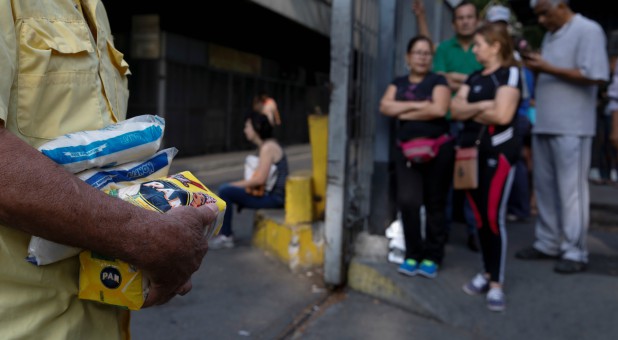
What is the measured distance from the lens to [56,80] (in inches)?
43.8

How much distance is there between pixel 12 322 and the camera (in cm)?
102

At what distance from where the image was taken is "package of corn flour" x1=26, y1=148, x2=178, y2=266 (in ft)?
3.43

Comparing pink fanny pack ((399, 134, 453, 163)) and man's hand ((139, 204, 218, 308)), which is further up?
pink fanny pack ((399, 134, 453, 163))

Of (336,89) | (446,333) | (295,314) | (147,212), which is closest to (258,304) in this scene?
(295,314)

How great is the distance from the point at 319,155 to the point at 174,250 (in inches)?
145

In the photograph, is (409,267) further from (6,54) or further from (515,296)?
(6,54)

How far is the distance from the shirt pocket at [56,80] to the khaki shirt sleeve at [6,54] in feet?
0.11

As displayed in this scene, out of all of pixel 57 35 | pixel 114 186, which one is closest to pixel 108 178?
pixel 114 186

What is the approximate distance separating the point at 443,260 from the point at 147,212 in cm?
358

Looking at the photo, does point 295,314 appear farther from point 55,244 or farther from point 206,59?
point 206,59

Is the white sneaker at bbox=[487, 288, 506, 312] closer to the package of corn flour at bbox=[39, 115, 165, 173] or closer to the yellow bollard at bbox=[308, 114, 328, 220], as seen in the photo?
the yellow bollard at bbox=[308, 114, 328, 220]

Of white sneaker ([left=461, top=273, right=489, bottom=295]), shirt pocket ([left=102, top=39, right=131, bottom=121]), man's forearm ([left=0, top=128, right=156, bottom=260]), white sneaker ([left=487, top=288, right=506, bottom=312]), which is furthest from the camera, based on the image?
white sneaker ([left=461, top=273, right=489, bottom=295])

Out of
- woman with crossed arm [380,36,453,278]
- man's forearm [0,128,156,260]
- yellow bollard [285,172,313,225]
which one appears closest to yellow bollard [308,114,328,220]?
yellow bollard [285,172,313,225]

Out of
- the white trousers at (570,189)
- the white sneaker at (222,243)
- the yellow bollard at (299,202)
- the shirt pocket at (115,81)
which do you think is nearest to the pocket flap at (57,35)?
the shirt pocket at (115,81)
